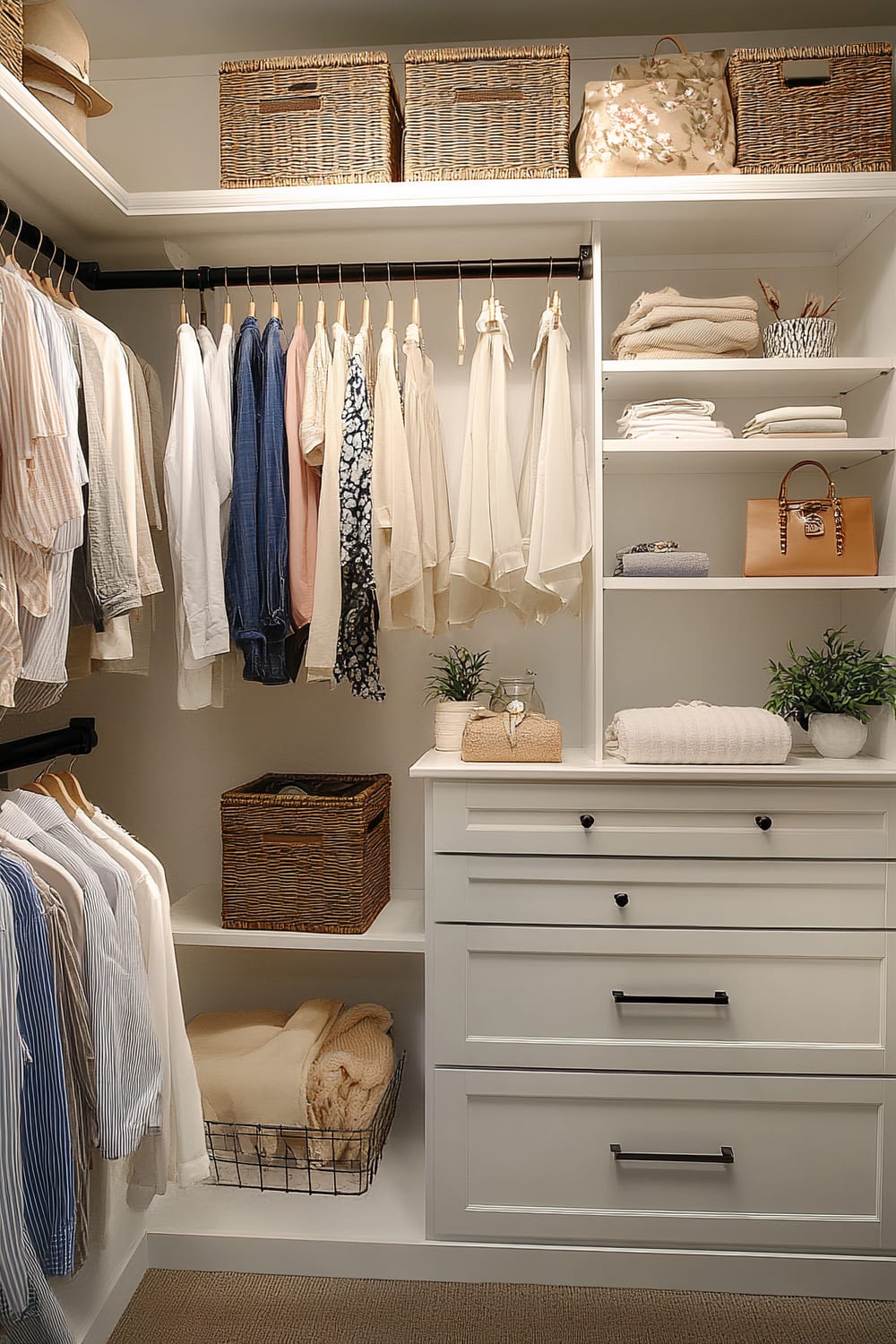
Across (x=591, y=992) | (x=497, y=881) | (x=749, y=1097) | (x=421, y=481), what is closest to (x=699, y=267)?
(x=421, y=481)

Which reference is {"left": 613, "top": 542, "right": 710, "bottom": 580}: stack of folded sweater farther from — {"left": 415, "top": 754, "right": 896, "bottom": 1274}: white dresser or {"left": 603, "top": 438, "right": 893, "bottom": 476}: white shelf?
{"left": 415, "top": 754, "right": 896, "bottom": 1274}: white dresser

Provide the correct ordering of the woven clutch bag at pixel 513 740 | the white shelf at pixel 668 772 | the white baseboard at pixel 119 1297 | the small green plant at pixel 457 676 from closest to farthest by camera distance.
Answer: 1. the white baseboard at pixel 119 1297
2. the white shelf at pixel 668 772
3. the woven clutch bag at pixel 513 740
4. the small green plant at pixel 457 676

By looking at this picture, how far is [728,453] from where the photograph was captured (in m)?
2.30

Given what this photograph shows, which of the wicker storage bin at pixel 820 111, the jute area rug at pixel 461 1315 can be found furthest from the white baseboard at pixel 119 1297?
the wicker storage bin at pixel 820 111

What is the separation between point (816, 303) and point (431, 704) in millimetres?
1352

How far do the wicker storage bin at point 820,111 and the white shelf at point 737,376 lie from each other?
1.35ft

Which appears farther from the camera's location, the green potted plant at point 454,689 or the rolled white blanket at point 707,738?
the green potted plant at point 454,689

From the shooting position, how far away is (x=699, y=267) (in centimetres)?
261

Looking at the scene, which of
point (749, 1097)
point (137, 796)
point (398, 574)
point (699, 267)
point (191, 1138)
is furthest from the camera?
point (137, 796)

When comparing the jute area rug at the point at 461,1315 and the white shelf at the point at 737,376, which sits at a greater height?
the white shelf at the point at 737,376

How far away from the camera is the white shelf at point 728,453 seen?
2.21 metres

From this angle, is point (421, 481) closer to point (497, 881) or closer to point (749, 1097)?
point (497, 881)

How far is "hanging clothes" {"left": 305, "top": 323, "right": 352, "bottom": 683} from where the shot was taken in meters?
2.24

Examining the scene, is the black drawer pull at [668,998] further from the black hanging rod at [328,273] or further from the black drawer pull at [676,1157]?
the black hanging rod at [328,273]
